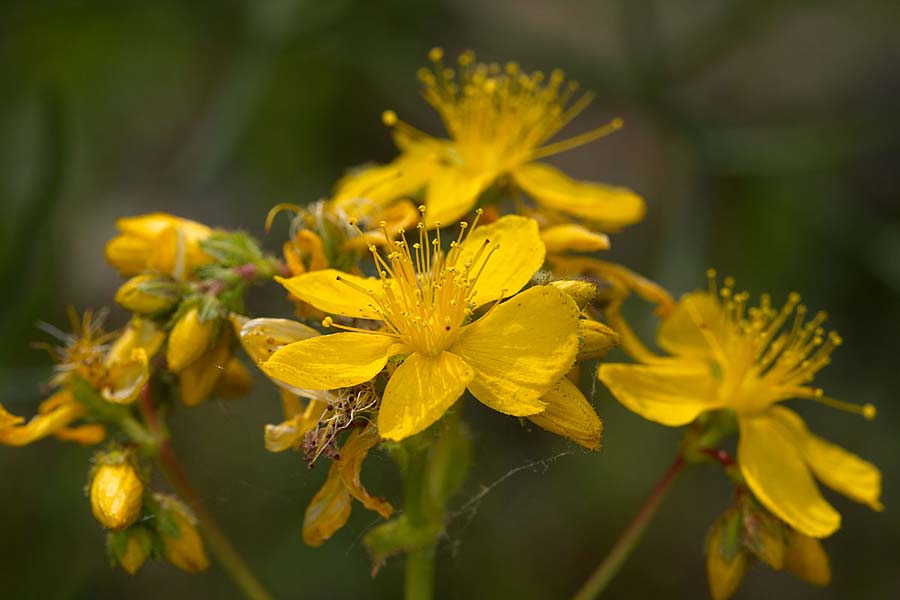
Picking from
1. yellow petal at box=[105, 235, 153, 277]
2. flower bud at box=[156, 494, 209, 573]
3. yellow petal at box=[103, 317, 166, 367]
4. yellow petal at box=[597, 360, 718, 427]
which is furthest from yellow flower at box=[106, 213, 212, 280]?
yellow petal at box=[597, 360, 718, 427]

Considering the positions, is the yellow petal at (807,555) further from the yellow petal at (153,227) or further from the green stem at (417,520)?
the yellow petal at (153,227)

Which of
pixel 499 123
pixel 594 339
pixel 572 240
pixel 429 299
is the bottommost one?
pixel 429 299

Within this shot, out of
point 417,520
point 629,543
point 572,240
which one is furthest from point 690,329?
point 417,520

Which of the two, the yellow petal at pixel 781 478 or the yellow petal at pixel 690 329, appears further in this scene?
the yellow petal at pixel 690 329

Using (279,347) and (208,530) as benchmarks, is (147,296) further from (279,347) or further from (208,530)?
(208,530)

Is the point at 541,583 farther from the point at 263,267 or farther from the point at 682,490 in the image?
the point at 263,267

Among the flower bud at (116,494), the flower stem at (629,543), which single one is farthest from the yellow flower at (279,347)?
the flower stem at (629,543)

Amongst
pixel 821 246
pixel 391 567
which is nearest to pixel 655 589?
pixel 391 567
